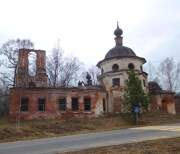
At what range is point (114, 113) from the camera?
37.6m

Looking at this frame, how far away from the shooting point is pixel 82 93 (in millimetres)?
36062

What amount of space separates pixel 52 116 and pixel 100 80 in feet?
37.8

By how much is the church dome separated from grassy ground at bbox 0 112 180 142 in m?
9.18

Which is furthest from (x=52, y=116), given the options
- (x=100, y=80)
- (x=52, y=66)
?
(x=52, y=66)

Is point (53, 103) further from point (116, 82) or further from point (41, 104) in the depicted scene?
point (116, 82)

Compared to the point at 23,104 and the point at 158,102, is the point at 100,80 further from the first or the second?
the point at 23,104

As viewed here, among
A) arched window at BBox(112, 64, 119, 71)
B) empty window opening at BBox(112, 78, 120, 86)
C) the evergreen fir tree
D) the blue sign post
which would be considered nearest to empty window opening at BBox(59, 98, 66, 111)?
the evergreen fir tree

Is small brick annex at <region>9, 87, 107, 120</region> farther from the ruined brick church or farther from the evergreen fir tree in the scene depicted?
the evergreen fir tree

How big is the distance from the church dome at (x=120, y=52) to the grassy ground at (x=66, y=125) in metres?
9.18

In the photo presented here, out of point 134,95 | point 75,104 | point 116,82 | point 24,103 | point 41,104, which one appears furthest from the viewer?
point 116,82

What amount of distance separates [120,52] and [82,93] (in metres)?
9.28

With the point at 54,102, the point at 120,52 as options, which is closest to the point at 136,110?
the point at 54,102

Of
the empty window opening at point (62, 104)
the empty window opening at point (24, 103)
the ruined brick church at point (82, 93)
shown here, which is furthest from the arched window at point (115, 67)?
the empty window opening at point (24, 103)

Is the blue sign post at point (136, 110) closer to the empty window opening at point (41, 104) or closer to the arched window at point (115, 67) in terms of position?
the arched window at point (115, 67)
